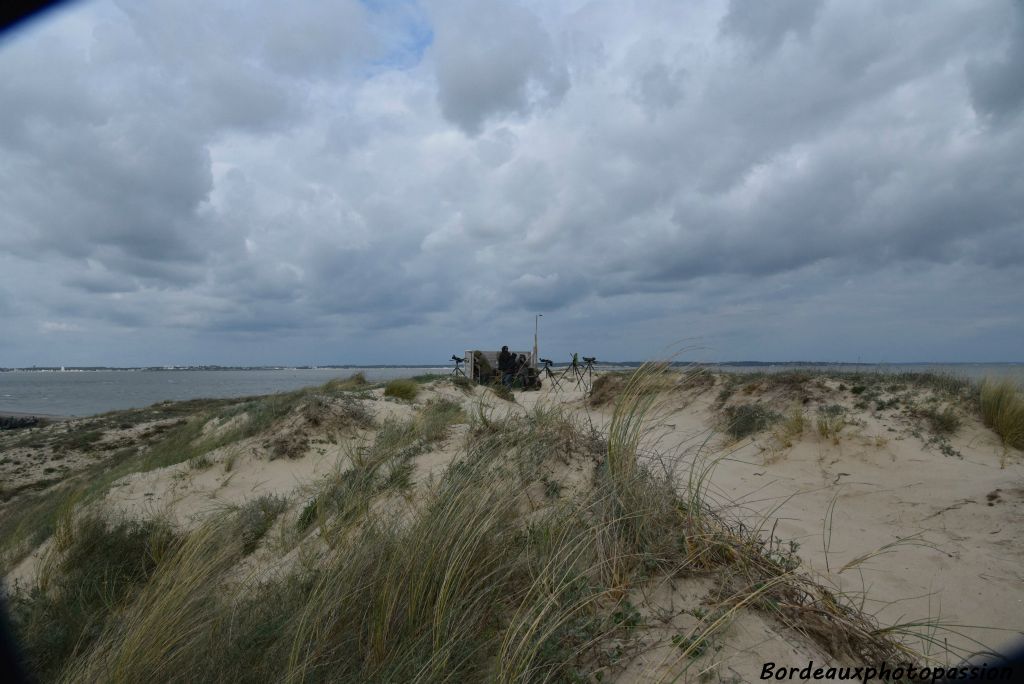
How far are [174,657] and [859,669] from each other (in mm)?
2563

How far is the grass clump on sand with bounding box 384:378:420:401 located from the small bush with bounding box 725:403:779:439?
6875 millimetres

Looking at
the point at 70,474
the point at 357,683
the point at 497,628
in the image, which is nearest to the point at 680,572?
the point at 497,628

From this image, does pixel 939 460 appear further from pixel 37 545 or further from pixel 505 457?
pixel 37 545

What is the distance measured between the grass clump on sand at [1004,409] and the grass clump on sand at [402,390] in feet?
32.0

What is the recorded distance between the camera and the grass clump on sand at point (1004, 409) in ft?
18.5

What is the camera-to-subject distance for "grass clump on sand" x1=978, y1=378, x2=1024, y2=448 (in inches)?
223

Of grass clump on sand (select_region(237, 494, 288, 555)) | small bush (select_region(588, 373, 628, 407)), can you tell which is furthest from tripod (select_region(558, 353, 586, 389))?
grass clump on sand (select_region(237, 494, 288, 555))

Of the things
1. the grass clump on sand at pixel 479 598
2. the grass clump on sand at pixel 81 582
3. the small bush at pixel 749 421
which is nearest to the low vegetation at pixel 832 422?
the small bush at pixel 749 421

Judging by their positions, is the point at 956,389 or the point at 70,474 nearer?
the point at 956,389

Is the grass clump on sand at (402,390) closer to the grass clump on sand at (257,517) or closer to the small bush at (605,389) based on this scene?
the small bush at (605,389)

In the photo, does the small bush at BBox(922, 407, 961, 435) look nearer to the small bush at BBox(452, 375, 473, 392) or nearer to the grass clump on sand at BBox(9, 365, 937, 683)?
the grass clump on sand at BBox(9, 365, 937, 683)

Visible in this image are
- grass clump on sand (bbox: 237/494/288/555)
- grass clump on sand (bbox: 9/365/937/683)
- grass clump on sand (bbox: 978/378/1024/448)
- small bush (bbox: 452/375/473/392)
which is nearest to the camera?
grass clump on sand (bbox: 9/365/937/683)

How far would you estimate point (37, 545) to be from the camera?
5008 millimetres

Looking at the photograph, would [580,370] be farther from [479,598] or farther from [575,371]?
[479,598]
